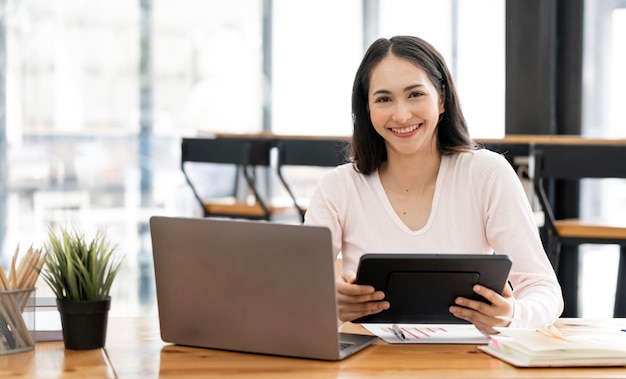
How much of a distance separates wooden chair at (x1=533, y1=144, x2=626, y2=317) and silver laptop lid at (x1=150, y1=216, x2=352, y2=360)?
266 cm

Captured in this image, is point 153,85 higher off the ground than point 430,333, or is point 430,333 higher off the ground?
point 153,85

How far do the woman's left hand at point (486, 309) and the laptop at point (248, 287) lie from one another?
177 mm

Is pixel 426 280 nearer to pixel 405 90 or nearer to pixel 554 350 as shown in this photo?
pixel 554 350

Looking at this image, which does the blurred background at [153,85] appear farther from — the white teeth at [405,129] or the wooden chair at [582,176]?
the white teeth at [405,129]

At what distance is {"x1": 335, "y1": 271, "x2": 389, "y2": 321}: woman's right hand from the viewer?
1.78m

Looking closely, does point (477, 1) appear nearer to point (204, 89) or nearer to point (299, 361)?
point (204, 89)

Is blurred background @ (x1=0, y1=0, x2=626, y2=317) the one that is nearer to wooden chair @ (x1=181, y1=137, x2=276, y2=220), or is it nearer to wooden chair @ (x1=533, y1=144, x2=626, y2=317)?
wooden chair @ (x1=181, y1=137, x2=276, y2=220)

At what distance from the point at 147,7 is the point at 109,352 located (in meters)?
5.26

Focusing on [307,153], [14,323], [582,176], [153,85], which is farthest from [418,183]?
[153,85]

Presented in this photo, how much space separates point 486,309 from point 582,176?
2.50 metres

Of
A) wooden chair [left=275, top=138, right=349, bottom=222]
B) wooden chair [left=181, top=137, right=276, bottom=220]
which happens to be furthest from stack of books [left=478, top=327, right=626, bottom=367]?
wooden chair [left=181, top=137, right=276, bottom=220]

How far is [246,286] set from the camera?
169 cm

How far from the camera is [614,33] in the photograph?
514 cm

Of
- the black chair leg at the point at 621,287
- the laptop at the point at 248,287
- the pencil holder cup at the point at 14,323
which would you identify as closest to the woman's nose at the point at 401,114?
the laptop at the point at 248,287
